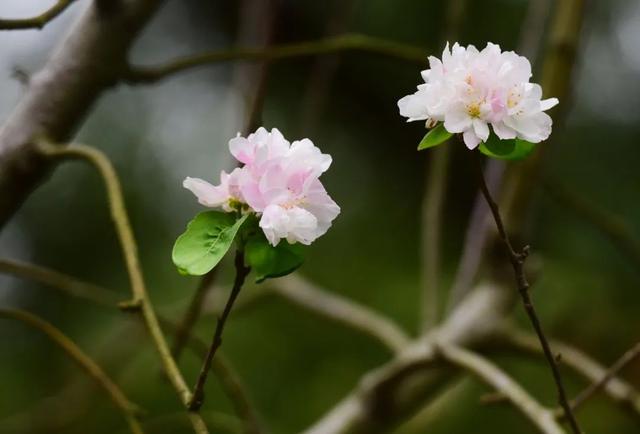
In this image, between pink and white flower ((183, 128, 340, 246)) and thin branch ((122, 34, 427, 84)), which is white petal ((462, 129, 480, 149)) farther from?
thin branch ((122, 34, 427, 84))

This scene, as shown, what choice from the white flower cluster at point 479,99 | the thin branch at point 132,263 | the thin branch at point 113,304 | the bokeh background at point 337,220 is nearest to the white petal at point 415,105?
the white flower cluster at point 479,99

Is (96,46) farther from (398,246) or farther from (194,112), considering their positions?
(194,112)

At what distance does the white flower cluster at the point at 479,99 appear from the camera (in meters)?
0.26

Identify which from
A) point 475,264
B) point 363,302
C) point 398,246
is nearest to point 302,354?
point 363,302

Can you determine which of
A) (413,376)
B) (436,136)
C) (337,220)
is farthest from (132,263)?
(337,220)

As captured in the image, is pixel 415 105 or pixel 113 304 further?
pixel 113 304

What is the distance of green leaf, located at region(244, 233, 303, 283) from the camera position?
263 millimetres

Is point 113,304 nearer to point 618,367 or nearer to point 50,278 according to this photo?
point 50,278

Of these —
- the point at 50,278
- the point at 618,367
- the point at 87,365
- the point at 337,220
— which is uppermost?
the point at 337,220

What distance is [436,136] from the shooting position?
0.27 metres

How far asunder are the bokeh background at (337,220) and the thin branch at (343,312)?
0.23 metres

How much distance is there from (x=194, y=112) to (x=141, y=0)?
1591mm

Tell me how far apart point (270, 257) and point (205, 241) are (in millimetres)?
23

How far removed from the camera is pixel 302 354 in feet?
4.56
